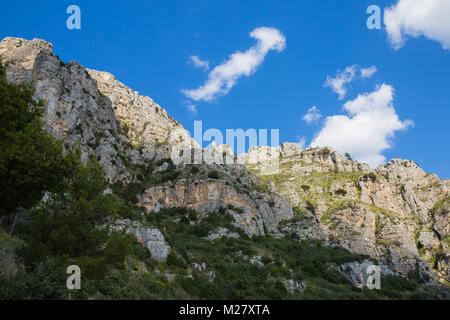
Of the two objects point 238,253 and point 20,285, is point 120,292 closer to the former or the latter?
point 20,285

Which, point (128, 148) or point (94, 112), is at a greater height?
point (94, 112)

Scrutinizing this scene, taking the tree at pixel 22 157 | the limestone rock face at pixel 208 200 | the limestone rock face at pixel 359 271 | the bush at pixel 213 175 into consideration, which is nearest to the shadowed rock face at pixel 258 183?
the limestone rock face at pixel 208 200

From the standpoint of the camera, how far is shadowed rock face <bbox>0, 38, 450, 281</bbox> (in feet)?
192

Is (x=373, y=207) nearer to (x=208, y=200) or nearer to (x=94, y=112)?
(x=208, y=200)

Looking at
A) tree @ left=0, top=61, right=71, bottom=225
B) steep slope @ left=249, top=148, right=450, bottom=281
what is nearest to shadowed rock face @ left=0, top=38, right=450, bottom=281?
steep slope @ left=249, top=148, right=450, bottom=281

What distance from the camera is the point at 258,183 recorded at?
88.8 m

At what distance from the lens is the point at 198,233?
5044 cm

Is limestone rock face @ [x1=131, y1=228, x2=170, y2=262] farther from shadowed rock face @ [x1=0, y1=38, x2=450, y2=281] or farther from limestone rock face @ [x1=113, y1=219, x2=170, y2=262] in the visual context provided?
shadowed rock face @ [x1=0, y1=38, x2=450, y2=281]

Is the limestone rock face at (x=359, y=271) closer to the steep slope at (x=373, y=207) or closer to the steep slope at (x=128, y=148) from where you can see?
the steep slope at (x=128, y=148)

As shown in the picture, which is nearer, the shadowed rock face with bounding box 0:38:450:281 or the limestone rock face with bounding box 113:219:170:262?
the limestone rock face with bounding box 113:219:170:262

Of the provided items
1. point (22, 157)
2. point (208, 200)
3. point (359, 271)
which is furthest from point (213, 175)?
point (22, 157)
